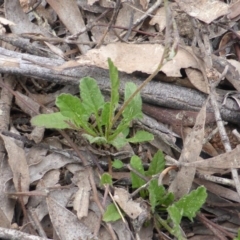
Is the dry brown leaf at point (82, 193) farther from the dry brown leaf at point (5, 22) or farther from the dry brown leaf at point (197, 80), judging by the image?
the dry brown leaf at point (5, 22)

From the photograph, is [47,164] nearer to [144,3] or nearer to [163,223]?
[163,223]

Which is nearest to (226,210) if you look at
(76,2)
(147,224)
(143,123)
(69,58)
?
(147,224)

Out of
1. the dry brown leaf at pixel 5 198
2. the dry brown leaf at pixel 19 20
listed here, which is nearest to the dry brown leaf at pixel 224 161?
the dry brown leaf at pixel 5 198

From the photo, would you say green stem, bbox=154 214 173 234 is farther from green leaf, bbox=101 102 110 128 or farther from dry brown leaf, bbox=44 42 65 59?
dry brown leaf, bbox=44 42 65 59

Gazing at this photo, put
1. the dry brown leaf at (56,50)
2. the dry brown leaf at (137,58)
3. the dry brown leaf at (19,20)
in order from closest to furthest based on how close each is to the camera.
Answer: the dry brown leaf at (137,58) → the dry brown leaf at (56,50) → the dry brown leaf at (19,20)

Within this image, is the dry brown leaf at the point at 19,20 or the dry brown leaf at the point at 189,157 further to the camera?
the dry brown leaf at the point at 19,20

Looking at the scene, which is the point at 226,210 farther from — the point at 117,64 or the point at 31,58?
the point at 31,58
